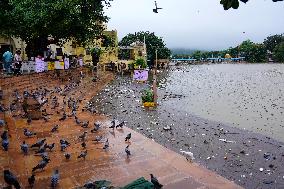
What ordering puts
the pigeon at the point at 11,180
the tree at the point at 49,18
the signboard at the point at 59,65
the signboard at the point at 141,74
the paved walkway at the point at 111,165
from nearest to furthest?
the pigeon at the point at 11,180 < the paved walkway at the point at 111,165 < the tree at the point at 49,18 < the signboard at the point at 59,65 < the signboard at the point at 141,74

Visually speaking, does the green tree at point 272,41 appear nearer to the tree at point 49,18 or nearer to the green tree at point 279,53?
the green tree at point 279,53

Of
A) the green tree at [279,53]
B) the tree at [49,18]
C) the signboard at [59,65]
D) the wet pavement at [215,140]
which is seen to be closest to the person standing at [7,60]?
the tree at [49,18]

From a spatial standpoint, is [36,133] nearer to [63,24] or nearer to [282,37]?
[63,24]

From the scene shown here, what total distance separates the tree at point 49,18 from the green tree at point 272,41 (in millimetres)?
86502

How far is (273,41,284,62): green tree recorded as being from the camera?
90000 millimetres

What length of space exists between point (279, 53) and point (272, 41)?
11.0m

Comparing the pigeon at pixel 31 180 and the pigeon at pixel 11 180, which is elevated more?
the pigeon at pixel 11 180

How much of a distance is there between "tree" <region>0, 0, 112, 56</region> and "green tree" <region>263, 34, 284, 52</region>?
3406 inches

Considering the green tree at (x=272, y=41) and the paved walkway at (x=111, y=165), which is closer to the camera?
the paved walkway at (x=111, y=165)

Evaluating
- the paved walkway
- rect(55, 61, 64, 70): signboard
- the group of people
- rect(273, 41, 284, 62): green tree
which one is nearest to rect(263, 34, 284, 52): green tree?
rect(273, 41, 284, 62): green tree

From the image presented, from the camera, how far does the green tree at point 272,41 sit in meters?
98.6

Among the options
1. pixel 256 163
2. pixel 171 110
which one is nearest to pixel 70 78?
pixel 171 110

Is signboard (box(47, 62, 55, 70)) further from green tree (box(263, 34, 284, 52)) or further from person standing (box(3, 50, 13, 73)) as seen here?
green tree (box(263, 34, 284, 52))

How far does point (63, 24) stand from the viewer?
20.8 meters
